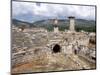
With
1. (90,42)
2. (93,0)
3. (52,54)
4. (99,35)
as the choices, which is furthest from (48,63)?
(93,0)

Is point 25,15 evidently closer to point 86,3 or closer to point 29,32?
point 29,32

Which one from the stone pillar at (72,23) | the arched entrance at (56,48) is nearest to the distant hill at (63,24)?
the stone pillar at (72,23)

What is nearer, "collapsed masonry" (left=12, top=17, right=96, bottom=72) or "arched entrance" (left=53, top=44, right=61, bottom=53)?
"collapsed masonry" (left=12, top=17, right=96, bottom=72)

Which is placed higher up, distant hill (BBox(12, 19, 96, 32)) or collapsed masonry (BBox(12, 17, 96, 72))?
distant hill (BBox(12, 19, 96, 32))

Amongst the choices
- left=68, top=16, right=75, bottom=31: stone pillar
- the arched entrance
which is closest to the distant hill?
left=68, top=16, right=75, bottom=31: stone pillar

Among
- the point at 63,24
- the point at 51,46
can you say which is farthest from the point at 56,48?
the point at 63,24

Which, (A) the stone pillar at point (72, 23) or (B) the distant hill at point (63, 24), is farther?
(A) the stone pillar at point (72, 23)

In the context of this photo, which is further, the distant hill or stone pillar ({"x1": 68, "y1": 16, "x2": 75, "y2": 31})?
stone pillar ({"x1": 68, "y1": 16, "x2": 75, "y2": 31})

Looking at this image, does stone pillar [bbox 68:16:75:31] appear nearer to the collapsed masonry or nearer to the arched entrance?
the collapsed masonry

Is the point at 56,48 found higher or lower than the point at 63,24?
lower

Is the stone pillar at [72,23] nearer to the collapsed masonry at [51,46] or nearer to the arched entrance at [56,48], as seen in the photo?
the collapsed masonry at [51,46]

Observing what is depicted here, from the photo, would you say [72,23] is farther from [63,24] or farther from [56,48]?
[56,48]

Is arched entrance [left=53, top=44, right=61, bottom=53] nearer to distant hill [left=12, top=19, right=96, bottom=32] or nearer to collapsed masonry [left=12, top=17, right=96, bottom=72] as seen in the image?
collapsed masonry [left=12, top=17, right=96, bottom=72]
